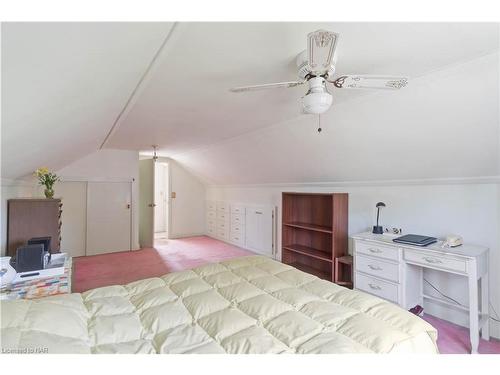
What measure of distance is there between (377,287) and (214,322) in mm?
2111

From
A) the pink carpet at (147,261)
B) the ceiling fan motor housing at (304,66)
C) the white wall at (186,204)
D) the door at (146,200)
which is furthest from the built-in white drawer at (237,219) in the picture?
the ceiling fan motor housing at (304,66)

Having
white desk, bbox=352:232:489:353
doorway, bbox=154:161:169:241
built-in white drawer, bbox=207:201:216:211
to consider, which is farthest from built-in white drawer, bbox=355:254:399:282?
doorway, bbox=154:161:169:241

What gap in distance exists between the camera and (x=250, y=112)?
8.86 feet

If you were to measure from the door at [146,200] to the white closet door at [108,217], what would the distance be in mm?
375

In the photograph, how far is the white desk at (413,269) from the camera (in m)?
2.06

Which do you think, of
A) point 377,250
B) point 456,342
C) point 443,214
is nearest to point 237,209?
point 377,250

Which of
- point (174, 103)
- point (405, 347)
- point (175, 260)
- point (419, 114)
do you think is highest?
point (174, 103)

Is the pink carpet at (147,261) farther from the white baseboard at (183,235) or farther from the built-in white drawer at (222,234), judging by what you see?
the white baseboard at (183,235)

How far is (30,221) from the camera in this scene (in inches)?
104

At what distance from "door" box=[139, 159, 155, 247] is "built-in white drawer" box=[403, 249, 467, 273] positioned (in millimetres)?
4824

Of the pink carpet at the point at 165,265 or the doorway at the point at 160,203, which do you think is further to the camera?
the doorway at the point at 160,203
